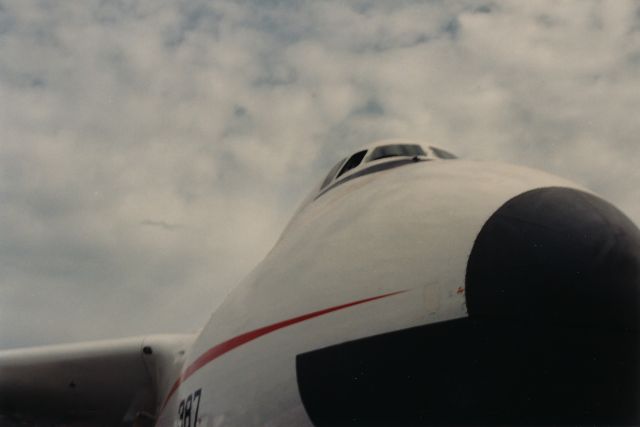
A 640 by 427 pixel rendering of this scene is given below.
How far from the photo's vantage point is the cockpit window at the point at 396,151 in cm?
599

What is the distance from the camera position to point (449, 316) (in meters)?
2.44

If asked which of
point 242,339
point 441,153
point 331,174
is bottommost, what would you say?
point 242,339

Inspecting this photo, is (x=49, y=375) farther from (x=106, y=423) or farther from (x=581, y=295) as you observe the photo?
(x=581, y=295)

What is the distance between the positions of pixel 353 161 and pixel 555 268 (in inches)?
147

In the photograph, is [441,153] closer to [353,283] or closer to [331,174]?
[331,174]

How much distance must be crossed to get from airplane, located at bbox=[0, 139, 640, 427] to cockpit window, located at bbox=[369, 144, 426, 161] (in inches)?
86.2

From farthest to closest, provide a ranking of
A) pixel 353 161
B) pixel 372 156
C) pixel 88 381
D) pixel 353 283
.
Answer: pixel 88 381
pixel 353 161
pixel 372 156
pixel 353 283

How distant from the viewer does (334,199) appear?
4641mm

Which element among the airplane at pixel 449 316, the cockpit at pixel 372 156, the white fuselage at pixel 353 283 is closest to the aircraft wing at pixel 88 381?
the cockpit at pixel 372 156

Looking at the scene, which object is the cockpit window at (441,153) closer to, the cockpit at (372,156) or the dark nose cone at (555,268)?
the cockpit at (372,156)

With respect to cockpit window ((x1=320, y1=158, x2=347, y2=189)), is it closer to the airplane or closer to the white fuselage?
the white fuselage

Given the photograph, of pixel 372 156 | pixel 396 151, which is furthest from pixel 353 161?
pixel 396 151

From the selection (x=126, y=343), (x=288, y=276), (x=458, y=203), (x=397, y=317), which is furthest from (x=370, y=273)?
(x=126, y=343)

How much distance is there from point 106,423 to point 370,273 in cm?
776
